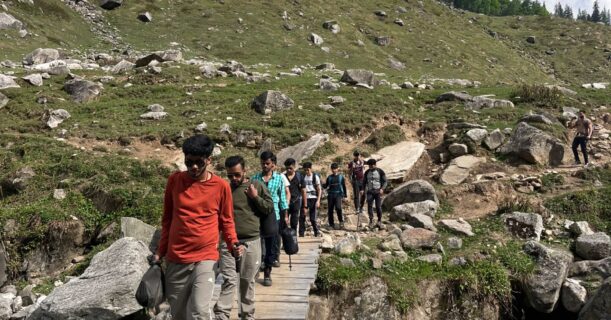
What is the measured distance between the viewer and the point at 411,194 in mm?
16203

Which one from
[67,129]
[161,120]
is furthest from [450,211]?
[67,129]

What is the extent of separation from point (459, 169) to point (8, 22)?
128 feet

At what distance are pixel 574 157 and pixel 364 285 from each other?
12.7 m

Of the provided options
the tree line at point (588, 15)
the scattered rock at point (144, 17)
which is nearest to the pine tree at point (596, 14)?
the tree line at point (588, 15)

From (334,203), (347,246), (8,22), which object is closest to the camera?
(347,246)

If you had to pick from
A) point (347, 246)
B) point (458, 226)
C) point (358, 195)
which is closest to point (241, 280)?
point (347, 246)

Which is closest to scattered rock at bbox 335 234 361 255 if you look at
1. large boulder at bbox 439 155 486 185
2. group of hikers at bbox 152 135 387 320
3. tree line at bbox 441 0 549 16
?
group of hikers at bbox 152 135 387 320

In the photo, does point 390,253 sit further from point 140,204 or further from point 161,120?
point 161,120

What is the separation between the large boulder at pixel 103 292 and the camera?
9250 mm

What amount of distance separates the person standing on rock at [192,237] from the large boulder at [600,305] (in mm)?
9002

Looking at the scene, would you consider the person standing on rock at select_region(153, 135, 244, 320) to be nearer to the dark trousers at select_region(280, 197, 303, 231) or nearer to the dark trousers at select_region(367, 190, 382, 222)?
the dark trousers at select_region(280, 197, 303, 231)

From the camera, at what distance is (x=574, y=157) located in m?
18.7

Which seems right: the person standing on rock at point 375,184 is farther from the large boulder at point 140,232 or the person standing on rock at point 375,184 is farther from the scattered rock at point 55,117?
the scattered rock at point 55,117

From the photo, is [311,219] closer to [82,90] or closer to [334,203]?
[334,203]
